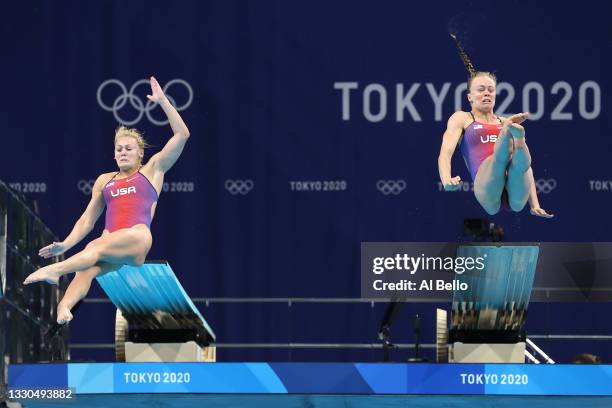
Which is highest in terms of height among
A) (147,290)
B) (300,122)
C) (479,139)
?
(300,122)

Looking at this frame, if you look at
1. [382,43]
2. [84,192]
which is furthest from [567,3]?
[84,192]

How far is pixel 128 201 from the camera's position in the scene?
673 cm

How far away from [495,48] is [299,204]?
2.39m

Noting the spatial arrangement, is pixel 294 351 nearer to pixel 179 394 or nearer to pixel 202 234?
pixel 202 234

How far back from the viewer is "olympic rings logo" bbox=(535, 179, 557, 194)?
11.6 m

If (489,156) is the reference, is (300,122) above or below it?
above

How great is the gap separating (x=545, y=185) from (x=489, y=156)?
4556 millimetres

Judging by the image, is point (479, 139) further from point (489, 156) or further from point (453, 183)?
point (453, 183)

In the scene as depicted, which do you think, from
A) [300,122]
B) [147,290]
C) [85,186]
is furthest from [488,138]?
[85,186]

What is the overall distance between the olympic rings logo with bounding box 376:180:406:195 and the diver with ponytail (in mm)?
4266

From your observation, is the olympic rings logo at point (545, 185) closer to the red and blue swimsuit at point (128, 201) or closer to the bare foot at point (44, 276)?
the red and blue swimsuit at point (128, 201)

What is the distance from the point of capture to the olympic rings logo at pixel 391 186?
38.5 ft

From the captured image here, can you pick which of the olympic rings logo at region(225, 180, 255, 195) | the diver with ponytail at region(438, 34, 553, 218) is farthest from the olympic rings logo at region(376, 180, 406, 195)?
the diver with ponytail at region(438, 34, 553, 218)

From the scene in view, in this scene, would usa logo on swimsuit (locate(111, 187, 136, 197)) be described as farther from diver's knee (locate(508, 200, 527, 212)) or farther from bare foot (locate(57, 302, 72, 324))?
diver's knee (locate(508, 200, 527, 212))
